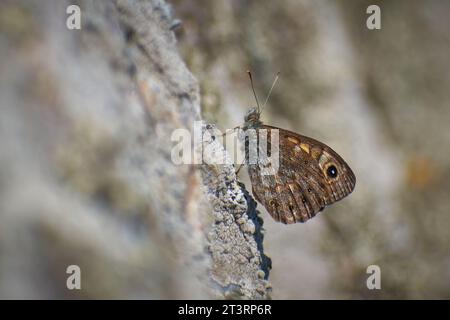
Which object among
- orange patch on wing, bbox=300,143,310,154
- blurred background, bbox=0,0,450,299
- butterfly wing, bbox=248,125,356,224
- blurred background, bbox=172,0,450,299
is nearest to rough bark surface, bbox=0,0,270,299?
blurred background, bbox=0,0,450,299

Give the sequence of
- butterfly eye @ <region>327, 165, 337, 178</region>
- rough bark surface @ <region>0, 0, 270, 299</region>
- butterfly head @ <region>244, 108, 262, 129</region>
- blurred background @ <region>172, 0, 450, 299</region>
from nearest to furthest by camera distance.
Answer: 1. rough bark surface @ <region>0, 0, 270, 299</region>
2. butterfly eye @ <region>327, 165, 337, 178</region>
3. butterfly head @ <region>244, 108, 262, 129</region>
4. blurred background @ <region>172, 0, 450, 299</region>

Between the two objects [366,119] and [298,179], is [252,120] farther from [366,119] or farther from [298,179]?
[366,119]

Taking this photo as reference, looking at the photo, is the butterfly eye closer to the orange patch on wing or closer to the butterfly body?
the butterfly body

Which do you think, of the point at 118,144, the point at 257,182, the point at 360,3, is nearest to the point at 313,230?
the point at 257,182

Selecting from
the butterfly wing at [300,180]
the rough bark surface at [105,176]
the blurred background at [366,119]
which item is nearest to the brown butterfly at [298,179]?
the butterfly wing at [300,180]

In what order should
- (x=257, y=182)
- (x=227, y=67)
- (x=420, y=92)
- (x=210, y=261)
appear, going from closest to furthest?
(x=210, y=261)
(x=257, y=182)
(x=227, y=67)
(x=420, y=92)
